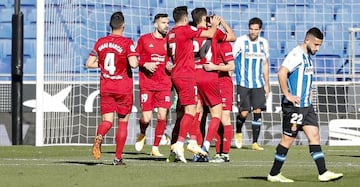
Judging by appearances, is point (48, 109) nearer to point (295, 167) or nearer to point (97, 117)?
point (97, 117)

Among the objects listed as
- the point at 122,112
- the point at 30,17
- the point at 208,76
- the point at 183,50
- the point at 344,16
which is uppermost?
the point at 30,17

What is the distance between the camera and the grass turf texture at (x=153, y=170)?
30.7ft

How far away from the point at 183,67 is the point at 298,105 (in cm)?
276

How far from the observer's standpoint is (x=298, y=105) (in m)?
9.73

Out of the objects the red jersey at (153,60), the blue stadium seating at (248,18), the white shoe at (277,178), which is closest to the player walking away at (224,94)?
the red jersey at (153,60)

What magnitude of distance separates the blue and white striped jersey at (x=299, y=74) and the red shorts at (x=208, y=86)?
278 centimetres

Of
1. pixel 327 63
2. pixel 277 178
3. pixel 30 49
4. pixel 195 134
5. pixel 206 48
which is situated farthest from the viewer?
pixel 30 49

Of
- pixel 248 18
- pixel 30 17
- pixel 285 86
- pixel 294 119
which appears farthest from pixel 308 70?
pixel 30 17

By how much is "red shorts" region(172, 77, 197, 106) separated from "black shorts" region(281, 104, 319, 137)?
2.60 m

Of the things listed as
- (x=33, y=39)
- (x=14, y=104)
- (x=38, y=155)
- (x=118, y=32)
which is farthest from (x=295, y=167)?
(x=33, y=39)

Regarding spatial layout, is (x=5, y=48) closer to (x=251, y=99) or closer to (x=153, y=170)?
(x=251, y=99)

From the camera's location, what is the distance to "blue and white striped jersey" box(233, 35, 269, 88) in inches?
669

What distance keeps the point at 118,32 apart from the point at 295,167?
2.49m

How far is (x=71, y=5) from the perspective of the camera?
19531 mm
